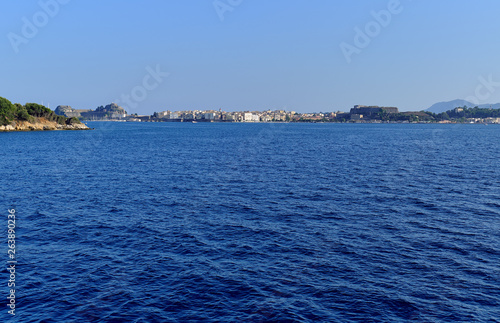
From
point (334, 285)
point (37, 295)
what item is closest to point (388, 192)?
point (334, 285)

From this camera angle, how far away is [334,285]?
76.5 ft

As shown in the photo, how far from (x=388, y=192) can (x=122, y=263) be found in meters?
36.4

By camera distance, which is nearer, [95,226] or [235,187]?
[95,226]

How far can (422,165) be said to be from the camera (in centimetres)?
7800

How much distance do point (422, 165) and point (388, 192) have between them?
107 feet

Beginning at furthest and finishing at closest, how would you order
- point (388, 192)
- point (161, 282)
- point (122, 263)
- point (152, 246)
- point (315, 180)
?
1. point (315, 180)
2. point (388, 192)
3. point (152, 246)
4. point (122, 263)
5. point (161, 282)

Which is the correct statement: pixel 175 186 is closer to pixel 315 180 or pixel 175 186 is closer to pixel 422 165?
pixel 315 180

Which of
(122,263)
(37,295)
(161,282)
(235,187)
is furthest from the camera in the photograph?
(235,187)

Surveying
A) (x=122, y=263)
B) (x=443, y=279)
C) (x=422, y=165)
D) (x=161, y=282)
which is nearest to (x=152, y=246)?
A: (x=122, y=263)

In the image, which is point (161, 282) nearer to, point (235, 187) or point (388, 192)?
point (235, 187)

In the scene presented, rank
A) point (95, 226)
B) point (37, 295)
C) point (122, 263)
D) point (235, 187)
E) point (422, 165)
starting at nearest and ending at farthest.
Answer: point (37, 295) < point (122, 263) < point (95, 226) < point (235, 187) < point (422, 165)

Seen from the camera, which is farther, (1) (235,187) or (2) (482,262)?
(1) (235,187)

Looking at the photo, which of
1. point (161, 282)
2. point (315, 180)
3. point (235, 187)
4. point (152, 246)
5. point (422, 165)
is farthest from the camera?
point (422, 165)

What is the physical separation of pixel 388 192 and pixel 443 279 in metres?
27.1
